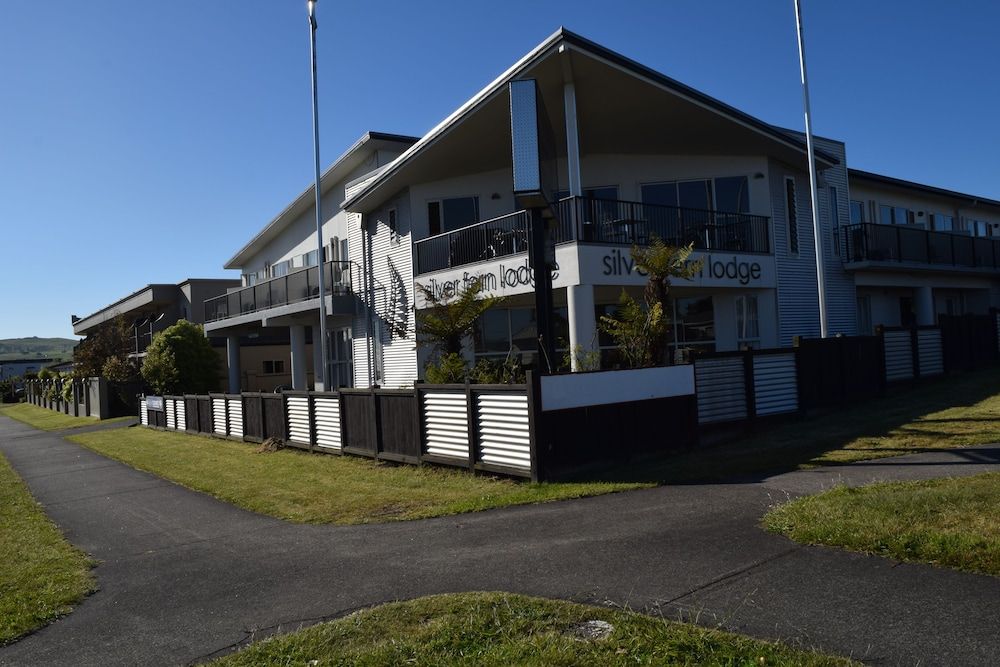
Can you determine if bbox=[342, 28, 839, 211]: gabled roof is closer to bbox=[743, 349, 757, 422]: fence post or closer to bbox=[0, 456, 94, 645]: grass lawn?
bbox=[743, 349, 757, 422]: fence post

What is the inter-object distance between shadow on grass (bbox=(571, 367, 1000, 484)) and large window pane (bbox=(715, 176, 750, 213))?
624cm

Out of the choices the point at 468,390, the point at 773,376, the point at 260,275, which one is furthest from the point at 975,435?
the point at 260,275

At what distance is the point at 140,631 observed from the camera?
18.6 ft

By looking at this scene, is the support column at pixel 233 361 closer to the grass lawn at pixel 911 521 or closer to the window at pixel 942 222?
the window at pixel 942 222

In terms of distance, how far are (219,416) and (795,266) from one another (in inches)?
637

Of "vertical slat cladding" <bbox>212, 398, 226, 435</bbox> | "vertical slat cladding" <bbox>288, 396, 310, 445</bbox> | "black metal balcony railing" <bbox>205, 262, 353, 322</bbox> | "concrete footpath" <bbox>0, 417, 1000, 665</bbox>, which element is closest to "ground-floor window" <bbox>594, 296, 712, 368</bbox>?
"vertical slat cladding" <bbox>288, 396, 310, 445</bbox>

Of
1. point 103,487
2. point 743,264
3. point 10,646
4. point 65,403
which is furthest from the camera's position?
point 65,403

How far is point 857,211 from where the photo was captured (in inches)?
1021

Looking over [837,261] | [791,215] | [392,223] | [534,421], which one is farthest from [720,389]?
[392,223]

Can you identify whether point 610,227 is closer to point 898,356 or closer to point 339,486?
point 898,356

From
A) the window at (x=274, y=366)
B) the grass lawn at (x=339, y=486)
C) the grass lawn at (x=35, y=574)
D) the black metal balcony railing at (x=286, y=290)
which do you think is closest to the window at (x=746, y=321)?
the grass lawn at (x=339, y=486)

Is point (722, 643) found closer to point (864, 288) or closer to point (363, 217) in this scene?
point (363, 217)

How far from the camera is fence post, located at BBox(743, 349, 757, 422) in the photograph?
1348cm

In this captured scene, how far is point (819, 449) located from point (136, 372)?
34753 millimetres
